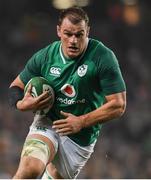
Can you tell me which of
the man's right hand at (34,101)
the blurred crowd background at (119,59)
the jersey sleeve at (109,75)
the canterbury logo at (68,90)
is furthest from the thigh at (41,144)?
the blurred crowd background at (119,59)

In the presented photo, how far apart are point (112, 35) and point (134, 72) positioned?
126 centimetres

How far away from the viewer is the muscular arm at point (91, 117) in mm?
6336

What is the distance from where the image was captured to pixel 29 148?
6.36m

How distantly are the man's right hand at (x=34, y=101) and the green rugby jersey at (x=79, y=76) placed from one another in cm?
20

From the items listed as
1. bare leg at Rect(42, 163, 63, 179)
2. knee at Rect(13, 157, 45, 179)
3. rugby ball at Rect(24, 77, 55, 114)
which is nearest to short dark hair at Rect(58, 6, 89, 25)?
rugby ball at Rect(24, 77, 55, 114)

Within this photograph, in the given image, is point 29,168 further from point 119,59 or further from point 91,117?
point 119,59

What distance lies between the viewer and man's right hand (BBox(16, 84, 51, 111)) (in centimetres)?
642

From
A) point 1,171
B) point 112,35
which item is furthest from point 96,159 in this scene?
point 112,35

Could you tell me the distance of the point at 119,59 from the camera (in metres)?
16.3

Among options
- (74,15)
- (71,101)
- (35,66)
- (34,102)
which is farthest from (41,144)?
(74,15)

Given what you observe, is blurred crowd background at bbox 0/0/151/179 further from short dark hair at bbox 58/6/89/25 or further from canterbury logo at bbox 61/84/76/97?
short dark hair at bbox 58/6/89/25

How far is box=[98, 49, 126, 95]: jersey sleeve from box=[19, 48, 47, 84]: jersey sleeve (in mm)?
596

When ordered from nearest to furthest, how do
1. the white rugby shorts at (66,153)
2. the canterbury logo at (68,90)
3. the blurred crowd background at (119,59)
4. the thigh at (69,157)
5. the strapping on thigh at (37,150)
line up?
1. the strapping on thigh at (37,150)
2. the canterbury logo at (68,90)
3. the white rugby shorts at (66,153)
4. the thigh at (69,157)
5. the blurred crowd background at (119,59)

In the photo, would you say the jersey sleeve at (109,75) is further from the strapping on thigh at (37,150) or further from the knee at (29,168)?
the knee at (29,168)
